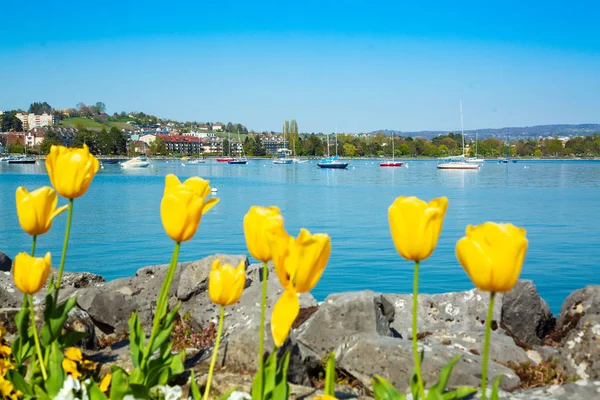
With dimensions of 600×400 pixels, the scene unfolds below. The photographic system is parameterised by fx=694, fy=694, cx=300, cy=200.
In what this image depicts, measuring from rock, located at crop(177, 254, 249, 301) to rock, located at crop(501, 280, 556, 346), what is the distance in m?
2.81

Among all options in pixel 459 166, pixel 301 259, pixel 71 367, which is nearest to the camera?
pixel 301 259

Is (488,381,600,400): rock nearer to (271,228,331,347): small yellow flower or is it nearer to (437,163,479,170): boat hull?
(271,228,331,347): small yellow flower

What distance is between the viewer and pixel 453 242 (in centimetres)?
1984

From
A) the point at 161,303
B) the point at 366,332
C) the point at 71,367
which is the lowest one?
the point at 366,332

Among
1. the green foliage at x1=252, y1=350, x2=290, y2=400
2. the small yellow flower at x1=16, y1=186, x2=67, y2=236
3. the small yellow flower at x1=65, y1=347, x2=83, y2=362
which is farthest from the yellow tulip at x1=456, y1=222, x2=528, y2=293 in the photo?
the small yellow flower at x1=65, y1=347, x2=83, y2=362

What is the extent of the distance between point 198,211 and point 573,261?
15701mm

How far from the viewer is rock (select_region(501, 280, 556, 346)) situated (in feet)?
23.4

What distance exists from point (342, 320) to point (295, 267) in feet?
14.1

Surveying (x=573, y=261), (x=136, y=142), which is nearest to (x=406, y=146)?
(x=136, y=142)

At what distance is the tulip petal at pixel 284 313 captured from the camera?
1.79 metres

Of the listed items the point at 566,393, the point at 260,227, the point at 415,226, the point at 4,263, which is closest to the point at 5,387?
the point at 260,227

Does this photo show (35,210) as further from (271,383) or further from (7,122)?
(7,122)

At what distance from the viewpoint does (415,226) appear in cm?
181

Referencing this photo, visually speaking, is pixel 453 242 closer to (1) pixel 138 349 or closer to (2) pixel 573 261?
(2) pixel 573 261
